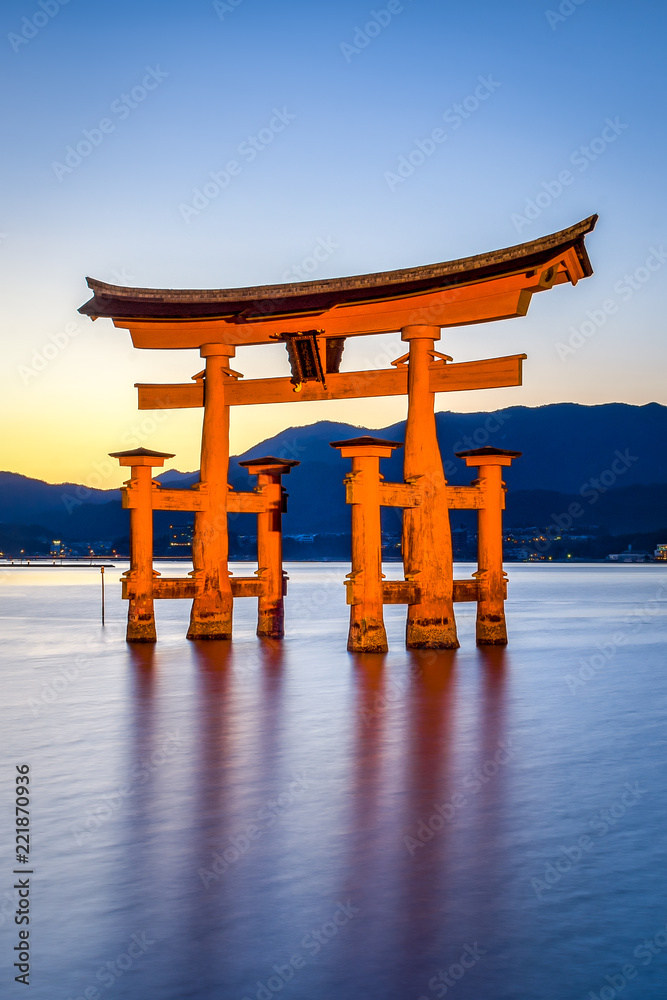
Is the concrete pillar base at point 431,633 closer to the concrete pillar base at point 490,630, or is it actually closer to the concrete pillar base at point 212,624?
the concrete pillar base at point 490,630

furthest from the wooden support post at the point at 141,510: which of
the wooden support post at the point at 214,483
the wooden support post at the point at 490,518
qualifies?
the wooden support post at the point at 490,518

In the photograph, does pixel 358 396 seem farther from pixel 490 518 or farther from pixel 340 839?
pixel 340 839

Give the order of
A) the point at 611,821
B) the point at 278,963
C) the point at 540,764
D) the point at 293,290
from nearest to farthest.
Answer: the point at 278,963
the point at 611,821
the point at 540,764
the point at 293,290

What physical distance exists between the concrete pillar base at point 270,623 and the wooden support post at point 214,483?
3.08 meters

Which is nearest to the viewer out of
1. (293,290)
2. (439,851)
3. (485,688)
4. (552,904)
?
(552,904)

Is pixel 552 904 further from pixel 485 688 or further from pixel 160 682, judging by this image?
pixel 160 682

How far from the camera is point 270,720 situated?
1366cm

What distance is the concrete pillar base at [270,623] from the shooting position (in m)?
25.0

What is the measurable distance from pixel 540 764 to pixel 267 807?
10.6 feet

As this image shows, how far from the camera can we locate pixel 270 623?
25219 millimetres

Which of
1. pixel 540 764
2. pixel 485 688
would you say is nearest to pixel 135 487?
pixel 485 688

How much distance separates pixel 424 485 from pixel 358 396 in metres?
A: 2.47

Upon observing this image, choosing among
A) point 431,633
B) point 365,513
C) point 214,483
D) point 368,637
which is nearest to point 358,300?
point 365,513

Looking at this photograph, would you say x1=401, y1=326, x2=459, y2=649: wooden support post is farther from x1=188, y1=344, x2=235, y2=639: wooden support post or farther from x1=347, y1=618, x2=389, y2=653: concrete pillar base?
x1=188, y1=344, x2=235, y2=639: wooden support post
